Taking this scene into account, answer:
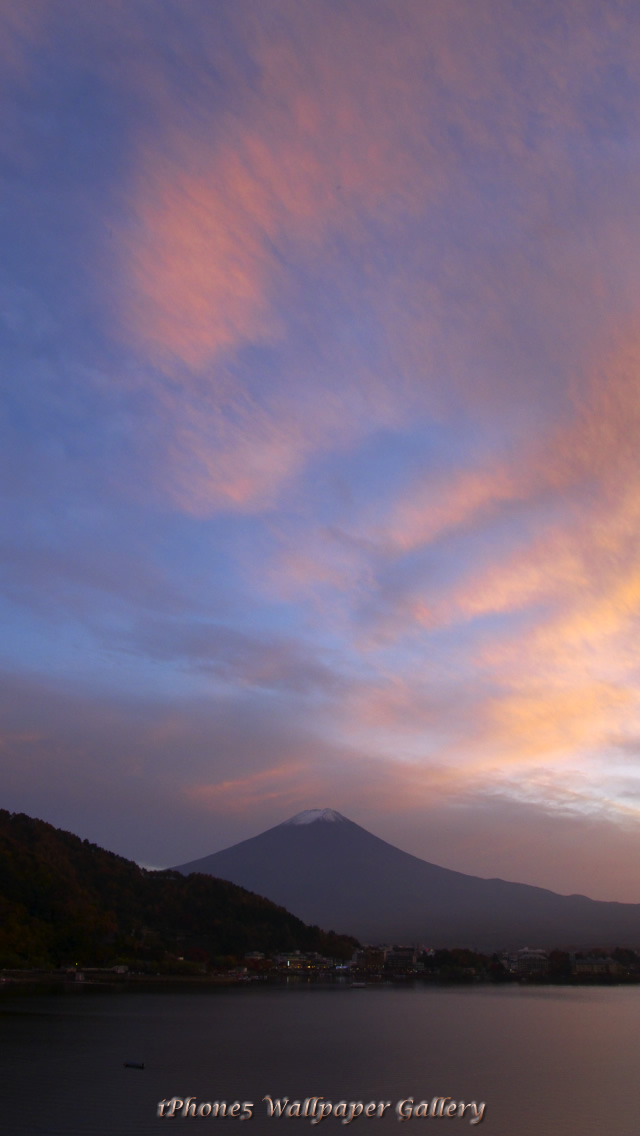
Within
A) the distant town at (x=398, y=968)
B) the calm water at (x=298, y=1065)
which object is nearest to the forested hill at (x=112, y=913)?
the distant town at (x=398, y=968)

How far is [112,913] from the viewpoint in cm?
5538

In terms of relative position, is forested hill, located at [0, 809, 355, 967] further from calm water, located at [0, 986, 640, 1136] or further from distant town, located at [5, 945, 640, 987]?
calm water, located at [0, 986, 640, 1136]

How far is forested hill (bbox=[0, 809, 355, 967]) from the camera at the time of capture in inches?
1895

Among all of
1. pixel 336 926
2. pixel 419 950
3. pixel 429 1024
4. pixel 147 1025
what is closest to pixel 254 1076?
pixel 147 1025

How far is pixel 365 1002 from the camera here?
1722 inches

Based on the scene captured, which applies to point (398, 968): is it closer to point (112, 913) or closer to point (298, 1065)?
point (112, 913)

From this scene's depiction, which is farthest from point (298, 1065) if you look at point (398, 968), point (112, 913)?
point (398, 968)

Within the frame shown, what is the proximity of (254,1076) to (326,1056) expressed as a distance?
411cm

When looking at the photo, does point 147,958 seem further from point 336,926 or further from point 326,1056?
point 336,926

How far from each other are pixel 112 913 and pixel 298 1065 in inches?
1570

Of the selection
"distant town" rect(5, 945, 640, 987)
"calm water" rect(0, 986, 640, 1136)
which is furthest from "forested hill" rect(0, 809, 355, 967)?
"calm water" rect(0, 986, 640, 1136)

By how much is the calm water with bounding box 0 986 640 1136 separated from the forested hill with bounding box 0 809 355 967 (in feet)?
44.4

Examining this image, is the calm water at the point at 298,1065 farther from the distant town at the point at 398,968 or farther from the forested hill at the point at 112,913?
the distant town at the point at 398,968

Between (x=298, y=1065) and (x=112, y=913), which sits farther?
(x=112, y=913)
